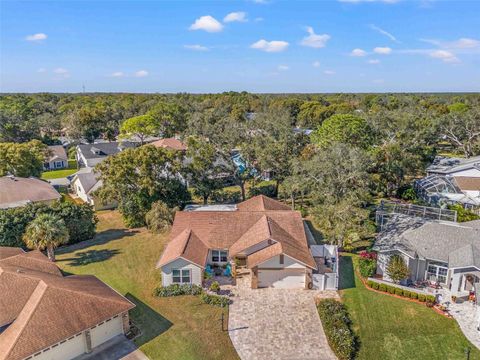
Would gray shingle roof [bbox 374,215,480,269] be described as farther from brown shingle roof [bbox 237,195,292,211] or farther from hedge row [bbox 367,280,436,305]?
brown shingle roof [bbox 237,195,292,211]

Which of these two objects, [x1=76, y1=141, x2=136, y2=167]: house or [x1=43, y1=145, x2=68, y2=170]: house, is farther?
[x1=43, y1=145, x2=68, y2=170]: house

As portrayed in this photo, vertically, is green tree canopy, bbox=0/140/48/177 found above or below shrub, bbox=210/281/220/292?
above

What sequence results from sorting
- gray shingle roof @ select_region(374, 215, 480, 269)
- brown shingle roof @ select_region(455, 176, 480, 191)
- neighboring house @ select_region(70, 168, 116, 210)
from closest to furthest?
gray shingle roof @ select_region(374, 215, 480, 269) < brown shingle roof @ select_region(455, 176, 480, 191) < neighboring house @ select_region(70, 168, 116, 210)

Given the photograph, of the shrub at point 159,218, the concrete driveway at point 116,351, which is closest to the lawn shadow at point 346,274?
the concrete driveway at point 116,351

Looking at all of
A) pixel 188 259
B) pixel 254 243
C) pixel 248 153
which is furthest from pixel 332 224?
pixel 248 153

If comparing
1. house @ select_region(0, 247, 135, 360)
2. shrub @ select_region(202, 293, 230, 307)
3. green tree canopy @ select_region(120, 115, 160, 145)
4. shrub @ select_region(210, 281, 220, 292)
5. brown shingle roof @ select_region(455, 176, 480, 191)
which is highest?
green tree canopy @ select_region(120, 115, 160, 145)

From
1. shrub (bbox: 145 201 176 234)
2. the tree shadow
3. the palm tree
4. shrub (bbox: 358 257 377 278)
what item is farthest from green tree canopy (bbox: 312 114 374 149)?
the palm tree

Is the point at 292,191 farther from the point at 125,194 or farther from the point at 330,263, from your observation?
the point at 125,194

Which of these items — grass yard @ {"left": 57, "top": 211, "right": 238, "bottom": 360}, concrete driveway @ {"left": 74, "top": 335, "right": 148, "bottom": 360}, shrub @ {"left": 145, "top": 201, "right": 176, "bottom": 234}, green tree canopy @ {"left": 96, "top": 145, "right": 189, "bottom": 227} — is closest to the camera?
concrete driveway @ {"left": 74, "top": 335, "right": 148, "bottom": 360}
